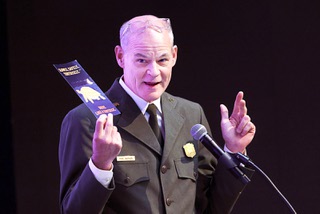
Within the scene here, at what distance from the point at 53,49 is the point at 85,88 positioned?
3.77 ft

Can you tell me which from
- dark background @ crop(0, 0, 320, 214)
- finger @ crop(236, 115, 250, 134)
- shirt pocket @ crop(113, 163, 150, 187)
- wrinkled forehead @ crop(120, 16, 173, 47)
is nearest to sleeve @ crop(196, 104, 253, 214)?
finger @ crop(236, 115, 250, 134)

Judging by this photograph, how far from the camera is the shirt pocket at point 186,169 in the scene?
2.18m

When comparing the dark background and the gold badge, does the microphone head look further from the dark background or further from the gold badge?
the dark background

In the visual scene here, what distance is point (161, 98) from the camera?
2.30 metres

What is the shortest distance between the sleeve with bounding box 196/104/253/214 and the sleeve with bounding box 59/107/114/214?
44cm

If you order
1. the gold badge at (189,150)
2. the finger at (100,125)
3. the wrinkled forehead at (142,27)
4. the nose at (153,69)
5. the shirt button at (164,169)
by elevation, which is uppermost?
the wrinkled forehead at (142,27)

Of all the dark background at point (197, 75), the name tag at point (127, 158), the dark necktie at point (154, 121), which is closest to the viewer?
the name tag at point (127, 158)

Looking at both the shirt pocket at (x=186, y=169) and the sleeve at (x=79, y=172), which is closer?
the sleeve at (x=79, y=172)

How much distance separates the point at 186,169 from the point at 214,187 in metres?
0.14

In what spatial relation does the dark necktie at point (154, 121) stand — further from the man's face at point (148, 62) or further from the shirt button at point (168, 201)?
the shirt button at point (168, 201)

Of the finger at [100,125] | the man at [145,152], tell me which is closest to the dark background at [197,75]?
the man at [145,152]

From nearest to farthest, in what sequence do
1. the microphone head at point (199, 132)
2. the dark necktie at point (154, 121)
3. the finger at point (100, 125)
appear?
1. the finger at point (100, 125)
2. the microphone head at point (199, 132)
3. the dark necktie at point (154, 121)

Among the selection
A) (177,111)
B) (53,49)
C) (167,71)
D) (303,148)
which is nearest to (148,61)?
(167,71)

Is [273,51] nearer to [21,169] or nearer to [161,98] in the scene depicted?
[161,98]
